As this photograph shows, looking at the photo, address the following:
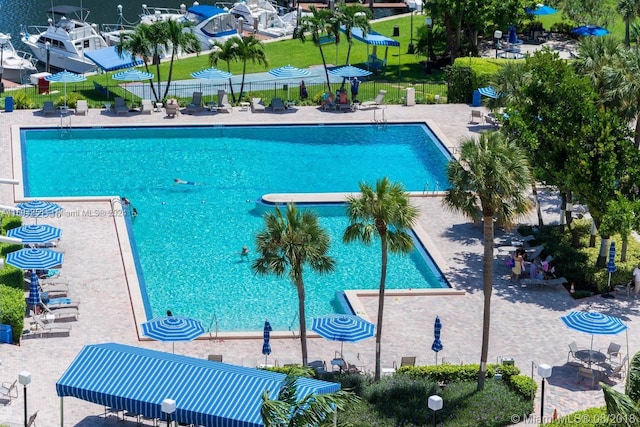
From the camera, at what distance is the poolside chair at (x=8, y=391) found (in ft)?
106

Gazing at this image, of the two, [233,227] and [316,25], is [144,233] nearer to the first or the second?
[233,227]

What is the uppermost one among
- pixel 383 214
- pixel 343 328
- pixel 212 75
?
pixel 212 75

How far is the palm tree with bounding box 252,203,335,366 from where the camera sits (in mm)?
32125

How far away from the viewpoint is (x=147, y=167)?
53.5 metres

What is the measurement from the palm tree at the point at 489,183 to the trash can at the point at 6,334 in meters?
12.9

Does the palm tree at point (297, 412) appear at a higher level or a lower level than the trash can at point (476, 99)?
lower

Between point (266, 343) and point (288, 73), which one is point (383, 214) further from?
point (288, 73)

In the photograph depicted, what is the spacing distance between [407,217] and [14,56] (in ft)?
150

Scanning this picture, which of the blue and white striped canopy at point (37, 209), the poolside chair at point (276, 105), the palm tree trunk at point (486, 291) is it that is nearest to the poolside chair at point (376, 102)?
the poolside chair at point (276, 105)

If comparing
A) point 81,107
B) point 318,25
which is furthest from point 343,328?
point 318,25

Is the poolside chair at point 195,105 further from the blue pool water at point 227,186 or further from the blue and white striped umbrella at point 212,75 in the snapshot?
the blue pool water at point 227,186

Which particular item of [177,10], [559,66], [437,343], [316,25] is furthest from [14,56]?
[437,343]

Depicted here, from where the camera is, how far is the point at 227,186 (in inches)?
2014

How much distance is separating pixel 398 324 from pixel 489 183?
732cm
